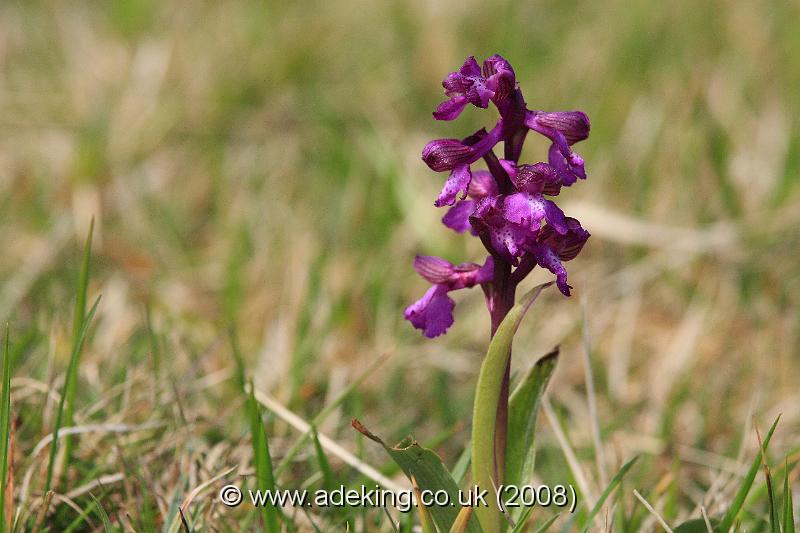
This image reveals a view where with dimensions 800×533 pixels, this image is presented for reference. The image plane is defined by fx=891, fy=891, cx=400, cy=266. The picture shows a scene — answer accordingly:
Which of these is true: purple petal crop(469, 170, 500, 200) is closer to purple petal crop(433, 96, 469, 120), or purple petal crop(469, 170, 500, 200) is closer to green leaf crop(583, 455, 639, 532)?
purple petal crop(433, 96, 469, 120)

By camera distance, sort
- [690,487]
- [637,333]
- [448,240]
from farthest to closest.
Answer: [448,240], [637,333], [690,487]

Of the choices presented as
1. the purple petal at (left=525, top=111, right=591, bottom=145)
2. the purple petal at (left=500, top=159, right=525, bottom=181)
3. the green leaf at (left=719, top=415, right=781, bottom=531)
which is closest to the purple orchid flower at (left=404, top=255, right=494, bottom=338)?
the purple petal at (left=500, top=159, right=525, bottom=181)

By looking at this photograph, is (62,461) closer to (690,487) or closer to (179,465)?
(179,465)

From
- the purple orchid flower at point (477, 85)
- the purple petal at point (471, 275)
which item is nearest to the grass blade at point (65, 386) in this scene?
the purple petal at point (471, 275)

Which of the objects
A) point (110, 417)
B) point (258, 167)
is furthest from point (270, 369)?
point (258, 167)

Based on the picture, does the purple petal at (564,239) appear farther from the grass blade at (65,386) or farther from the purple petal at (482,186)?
the grass blade at (65,386)

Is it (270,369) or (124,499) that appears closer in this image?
(124,499)
